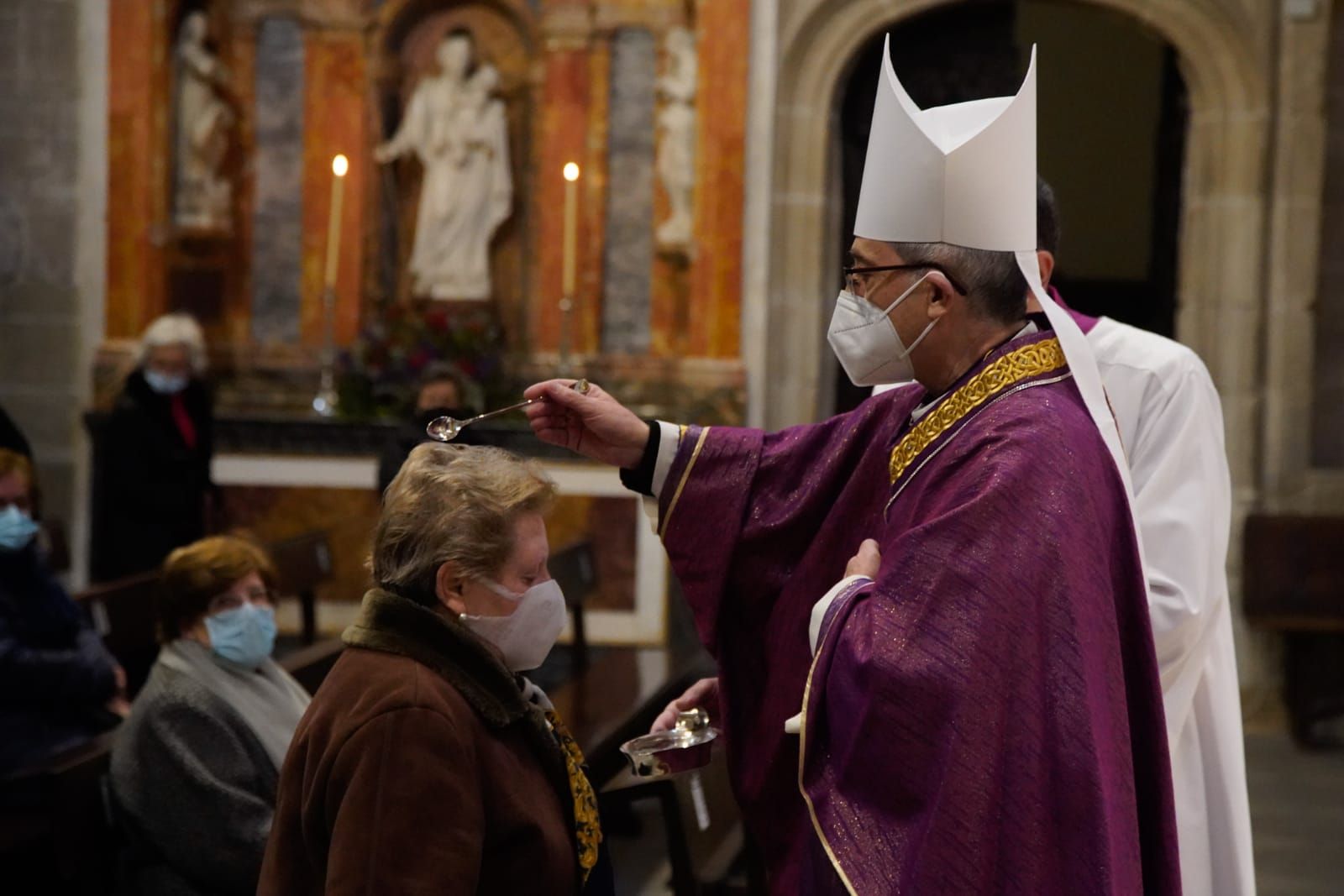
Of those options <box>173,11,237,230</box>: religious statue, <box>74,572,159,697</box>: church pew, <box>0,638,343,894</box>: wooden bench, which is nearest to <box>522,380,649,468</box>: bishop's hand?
<box>0,638,343,894</box>: wooden bench

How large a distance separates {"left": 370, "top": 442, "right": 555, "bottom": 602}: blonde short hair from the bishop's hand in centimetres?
29

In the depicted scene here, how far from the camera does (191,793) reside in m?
2.98

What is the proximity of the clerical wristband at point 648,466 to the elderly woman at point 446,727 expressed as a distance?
339 millimetres

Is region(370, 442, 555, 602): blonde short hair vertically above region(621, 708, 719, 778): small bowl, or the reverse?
region(370, 442, 555, 602): blonde short hair

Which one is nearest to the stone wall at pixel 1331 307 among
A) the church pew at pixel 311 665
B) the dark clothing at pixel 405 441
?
the dark clothing at pixel 405 441

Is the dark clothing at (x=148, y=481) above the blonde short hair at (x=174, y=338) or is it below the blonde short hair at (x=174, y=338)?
below

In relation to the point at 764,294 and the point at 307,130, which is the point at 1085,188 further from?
the point at 307,130

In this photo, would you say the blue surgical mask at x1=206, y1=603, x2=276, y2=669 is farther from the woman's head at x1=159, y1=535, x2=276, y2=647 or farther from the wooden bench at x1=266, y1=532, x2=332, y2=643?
the wooden bench at x1=266, y1=532, x2=332, y2=643

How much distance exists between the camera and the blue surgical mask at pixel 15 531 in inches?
167

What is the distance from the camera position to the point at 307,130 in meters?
8.23

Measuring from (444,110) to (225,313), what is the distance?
5.16 feet

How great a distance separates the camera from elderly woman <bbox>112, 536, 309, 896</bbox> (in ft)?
9.71

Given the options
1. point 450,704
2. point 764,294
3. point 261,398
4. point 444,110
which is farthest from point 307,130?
point 450,704

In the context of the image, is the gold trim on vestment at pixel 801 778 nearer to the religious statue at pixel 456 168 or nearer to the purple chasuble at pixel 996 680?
the purple chasuble at pixel 996 680
